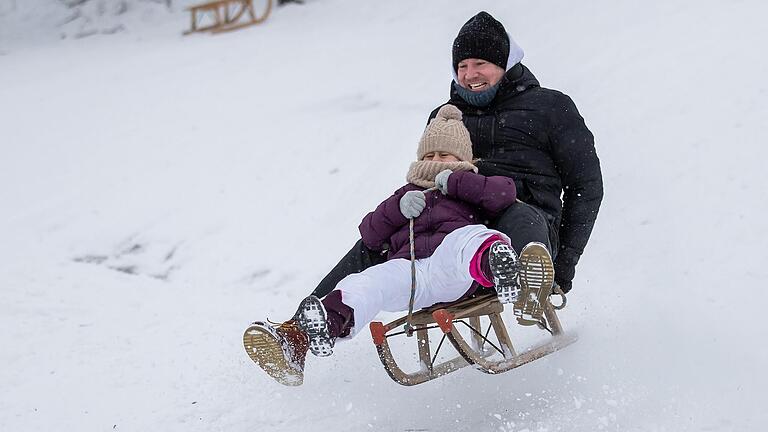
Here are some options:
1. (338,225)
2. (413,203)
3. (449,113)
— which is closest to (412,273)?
(413,203)

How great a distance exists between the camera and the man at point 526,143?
3.26 metres

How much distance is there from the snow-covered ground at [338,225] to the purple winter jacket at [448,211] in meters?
0.78

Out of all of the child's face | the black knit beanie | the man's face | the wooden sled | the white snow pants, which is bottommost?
the wooden sled

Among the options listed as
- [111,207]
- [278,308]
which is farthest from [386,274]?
[111,207]

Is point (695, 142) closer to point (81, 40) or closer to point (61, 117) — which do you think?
point (61, 117)

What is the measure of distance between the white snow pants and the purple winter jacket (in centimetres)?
7

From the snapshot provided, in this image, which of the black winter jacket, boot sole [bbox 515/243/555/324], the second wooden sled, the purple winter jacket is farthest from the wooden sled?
boot sole [bbox 515/243/555/324]

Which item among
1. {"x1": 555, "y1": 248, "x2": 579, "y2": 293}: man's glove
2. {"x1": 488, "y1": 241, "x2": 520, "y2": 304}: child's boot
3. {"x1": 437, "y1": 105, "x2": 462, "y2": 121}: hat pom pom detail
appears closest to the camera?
{"x1": 488, "y1": 241, "x2": 520, "y2": 304}: child's boot

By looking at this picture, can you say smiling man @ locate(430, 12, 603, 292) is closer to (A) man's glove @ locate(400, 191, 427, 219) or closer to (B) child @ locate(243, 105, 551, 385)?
(B) child @ locate(243, 105, 551, 385)

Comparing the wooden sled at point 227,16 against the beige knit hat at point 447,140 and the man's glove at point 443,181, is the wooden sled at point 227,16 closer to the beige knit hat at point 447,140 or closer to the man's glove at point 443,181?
the beige knit hat at point 447,140

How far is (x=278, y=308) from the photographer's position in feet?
16.3

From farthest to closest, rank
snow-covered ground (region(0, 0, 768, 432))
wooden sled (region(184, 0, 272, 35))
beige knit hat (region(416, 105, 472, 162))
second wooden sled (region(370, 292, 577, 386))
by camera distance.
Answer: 1. wooden sled (region(184, 0, 272, 35))
2. snow-covered ground (region(0, 0, 768, 432))
3. beige knit hat (region(416, 105, 472, 162))
4. second wooden sled (region(370, 292, 577, 386))

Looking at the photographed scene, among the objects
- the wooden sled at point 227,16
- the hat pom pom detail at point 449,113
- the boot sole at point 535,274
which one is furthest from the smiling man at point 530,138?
the wooden sled at point 227,16

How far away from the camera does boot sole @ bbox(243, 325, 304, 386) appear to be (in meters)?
2.80
